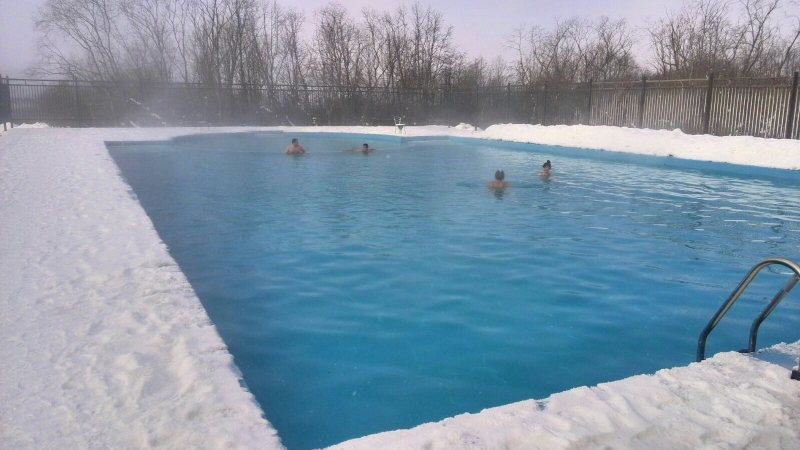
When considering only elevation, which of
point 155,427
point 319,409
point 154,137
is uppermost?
point 154,137

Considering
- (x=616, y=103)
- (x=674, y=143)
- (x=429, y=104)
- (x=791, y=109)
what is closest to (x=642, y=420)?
(x=674, y=143)

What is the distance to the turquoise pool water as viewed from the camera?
3088mm

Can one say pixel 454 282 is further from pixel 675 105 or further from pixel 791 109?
pixel 675 105

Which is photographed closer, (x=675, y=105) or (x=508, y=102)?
(x=675, y=105)

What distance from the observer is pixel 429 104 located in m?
25.4

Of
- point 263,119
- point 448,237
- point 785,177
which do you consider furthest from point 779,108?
point 263,119

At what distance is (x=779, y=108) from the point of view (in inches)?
484

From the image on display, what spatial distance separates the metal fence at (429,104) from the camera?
43.4 ft

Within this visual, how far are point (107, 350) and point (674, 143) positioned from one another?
13.0 metres

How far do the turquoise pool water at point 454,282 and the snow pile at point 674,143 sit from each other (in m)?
0.89

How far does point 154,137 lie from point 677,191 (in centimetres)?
1254

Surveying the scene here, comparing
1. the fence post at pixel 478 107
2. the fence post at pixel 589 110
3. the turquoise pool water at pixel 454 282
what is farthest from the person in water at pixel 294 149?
the fence post at pixel 478 107

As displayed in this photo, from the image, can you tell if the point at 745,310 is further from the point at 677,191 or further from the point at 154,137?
the point at 154,137

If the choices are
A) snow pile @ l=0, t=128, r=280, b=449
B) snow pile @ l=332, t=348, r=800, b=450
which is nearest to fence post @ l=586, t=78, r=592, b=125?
snow pile @ l=0, t=128, r=280, b=449
